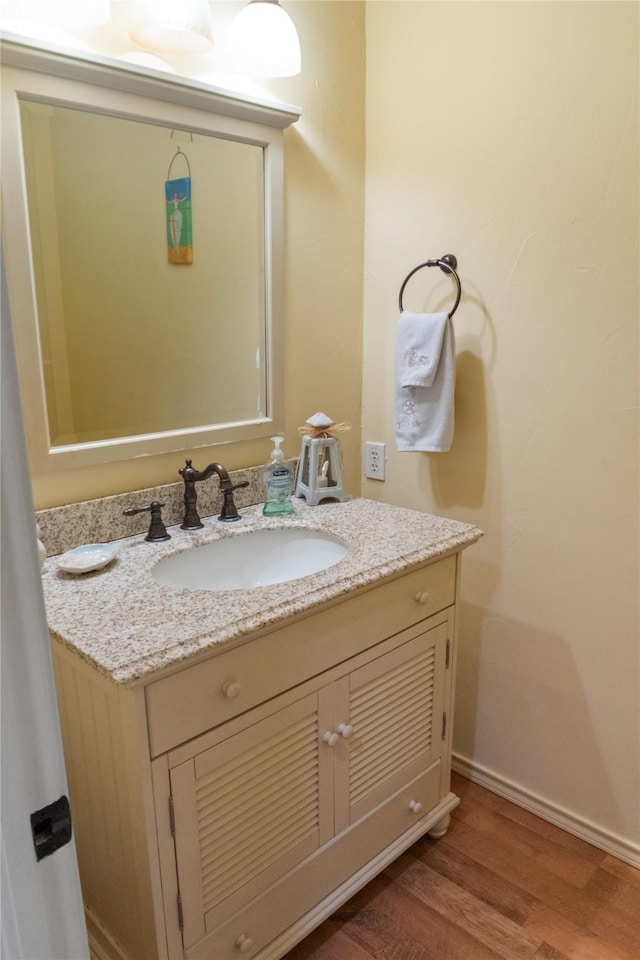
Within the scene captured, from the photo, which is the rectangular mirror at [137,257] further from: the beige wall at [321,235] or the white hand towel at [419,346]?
the white hand towel at [419,346]

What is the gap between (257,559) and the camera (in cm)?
158

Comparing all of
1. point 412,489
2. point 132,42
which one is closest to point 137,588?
point 412,489

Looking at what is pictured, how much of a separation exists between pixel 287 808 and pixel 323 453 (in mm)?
844

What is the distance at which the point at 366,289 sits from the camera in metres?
1.95

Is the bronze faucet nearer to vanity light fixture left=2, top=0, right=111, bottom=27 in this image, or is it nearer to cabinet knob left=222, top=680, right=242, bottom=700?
cabinet knob left=222, top=680, right=242, bottom=700

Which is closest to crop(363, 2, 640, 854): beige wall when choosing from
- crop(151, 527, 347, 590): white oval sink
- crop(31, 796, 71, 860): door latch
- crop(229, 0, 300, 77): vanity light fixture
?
crop(229, 0, 300, 77): vanity light fixture

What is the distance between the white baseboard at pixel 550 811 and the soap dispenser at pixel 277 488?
0.97m

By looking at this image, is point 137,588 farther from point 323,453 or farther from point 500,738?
point 500,738

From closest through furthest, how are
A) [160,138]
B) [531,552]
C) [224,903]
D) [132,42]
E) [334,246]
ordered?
[224,903] → [132,42] → [160,138] → [531,552] → [334,246]

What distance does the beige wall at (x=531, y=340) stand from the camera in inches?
57.8

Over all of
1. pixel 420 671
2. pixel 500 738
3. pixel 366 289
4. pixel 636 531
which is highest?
pixel 366 289

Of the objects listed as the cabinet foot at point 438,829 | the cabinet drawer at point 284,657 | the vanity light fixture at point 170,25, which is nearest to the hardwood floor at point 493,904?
the cabinet foot at point 438,829

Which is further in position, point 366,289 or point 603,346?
point 366,289

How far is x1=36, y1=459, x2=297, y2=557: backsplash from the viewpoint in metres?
1.38
